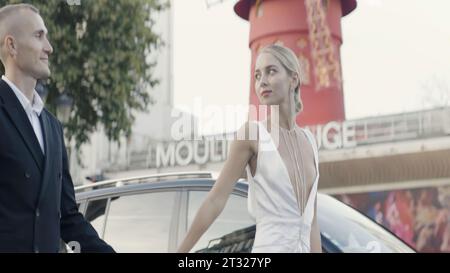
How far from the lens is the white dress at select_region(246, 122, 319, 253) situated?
2.20 meters

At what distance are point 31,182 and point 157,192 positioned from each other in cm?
226

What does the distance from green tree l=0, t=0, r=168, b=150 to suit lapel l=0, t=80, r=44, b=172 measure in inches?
353

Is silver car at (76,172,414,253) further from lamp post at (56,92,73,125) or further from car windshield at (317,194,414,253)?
lamp post at (56,92,73,125)

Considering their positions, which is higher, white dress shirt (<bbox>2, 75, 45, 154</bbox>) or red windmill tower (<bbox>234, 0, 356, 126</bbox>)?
red windmill tower (<bbox>234, 0, 356, 126</bbox>)

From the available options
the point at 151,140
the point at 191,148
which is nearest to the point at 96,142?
the point at 151,140

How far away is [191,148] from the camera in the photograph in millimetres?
22812

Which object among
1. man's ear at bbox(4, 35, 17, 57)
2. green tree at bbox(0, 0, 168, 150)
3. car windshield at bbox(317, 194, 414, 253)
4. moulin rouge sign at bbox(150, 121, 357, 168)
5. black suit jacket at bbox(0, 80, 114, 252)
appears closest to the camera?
black suit jacket at bbox(0, 80, 114, 252)

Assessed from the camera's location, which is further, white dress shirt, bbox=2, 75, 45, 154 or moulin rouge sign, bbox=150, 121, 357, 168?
moulin rouge sign, bbox=150, 121, 357, 168

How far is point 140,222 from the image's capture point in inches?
172

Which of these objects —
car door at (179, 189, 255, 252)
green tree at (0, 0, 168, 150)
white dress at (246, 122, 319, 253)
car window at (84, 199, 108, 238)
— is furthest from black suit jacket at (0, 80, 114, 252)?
green tree at (0, 0, 168, 150)

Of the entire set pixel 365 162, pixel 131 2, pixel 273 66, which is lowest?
pixel 365 162

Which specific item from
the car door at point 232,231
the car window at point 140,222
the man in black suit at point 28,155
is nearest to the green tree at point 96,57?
the car window at point 140,222

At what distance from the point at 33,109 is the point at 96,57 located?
30.3ft
